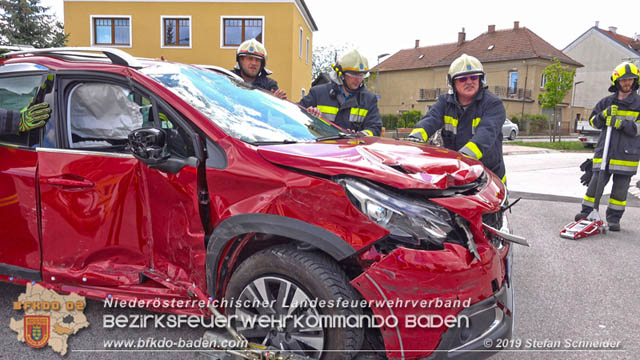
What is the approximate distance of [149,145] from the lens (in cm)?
235

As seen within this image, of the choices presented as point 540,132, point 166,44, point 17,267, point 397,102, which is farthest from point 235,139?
point 397,102

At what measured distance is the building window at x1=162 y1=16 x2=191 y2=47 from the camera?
22938 mm

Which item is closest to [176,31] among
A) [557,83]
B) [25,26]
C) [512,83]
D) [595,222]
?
[25,26]

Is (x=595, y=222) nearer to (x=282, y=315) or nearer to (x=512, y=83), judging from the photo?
(x=282, y=315)

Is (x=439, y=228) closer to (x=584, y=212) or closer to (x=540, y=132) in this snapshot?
(x=584, y=212)

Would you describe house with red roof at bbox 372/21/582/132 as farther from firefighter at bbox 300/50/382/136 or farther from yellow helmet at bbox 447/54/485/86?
yellow helmet at bbox 447/54/485/86

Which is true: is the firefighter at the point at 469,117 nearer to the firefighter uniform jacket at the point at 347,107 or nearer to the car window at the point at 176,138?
the firefighter uniform jacket at the point at 347,107

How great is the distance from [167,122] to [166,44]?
22.8m

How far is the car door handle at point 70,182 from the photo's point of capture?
2.58 meters

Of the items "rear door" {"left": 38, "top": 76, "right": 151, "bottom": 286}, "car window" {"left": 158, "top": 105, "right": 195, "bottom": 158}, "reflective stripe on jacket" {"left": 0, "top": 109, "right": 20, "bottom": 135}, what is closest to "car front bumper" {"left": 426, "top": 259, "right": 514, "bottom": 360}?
"car window" {"left": 158, "top": 105, "right": 195, "bottom": 158}

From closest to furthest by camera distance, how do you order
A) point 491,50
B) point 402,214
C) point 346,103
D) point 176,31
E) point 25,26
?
point 402,214 → point 346,103 → point 176,31 → point 25,26 → point 491,50

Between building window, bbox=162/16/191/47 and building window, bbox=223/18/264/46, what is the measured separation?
6.13 ft

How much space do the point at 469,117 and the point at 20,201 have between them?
11.8 ft

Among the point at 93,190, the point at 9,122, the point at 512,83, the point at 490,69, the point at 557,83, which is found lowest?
the point at 93,190
